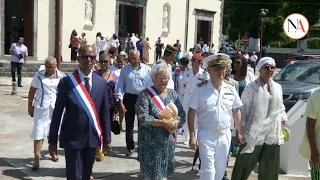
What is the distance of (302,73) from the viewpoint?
36.8 ft

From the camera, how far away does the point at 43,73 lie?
259 inches

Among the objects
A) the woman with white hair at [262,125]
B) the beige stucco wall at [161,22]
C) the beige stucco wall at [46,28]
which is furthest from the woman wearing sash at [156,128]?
the beige stucco wall at [161,22]

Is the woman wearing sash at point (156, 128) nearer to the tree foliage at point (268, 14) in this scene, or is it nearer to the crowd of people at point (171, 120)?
the crowd of people at point (171, 120)

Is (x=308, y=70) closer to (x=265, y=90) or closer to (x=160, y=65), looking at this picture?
(x=265, y=90)

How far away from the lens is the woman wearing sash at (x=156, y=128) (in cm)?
487

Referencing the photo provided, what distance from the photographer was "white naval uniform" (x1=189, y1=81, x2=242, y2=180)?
490 cm

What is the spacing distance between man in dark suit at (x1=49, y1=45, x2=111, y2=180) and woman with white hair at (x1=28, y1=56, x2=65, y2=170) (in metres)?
1.87

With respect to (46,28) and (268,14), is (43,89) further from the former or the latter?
(268,14)

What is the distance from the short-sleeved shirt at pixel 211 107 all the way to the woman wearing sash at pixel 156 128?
0.26 meters

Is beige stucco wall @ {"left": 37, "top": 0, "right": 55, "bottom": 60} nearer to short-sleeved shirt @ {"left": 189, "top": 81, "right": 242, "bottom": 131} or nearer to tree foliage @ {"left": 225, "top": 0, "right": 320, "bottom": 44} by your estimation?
short-sleeved shirt @ {"left": 189, "top": 81, "right": 242, "bottom": 131}

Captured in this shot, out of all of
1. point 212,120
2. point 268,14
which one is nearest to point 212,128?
point 212,120

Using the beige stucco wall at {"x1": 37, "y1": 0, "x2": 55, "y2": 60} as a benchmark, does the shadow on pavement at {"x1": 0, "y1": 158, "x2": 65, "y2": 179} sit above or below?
below

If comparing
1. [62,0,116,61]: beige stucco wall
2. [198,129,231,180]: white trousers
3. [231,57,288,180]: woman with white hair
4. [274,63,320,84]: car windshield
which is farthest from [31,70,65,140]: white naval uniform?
[62,0,116,61]: beige stucco wall

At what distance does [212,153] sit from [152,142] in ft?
2.26
